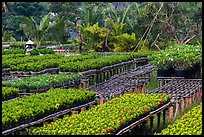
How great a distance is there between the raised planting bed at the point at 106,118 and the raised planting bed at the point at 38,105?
0.47m

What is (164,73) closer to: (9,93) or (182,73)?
(182,73)

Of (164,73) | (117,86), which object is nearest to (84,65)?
(117,86)

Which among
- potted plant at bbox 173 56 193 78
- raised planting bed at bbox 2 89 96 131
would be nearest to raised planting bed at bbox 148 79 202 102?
potted plant at bbox 173 56 193 78

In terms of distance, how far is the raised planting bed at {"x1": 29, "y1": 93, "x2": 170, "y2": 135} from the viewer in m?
7.48

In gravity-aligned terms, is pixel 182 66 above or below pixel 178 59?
below

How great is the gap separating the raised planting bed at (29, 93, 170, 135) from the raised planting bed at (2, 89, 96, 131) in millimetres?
467

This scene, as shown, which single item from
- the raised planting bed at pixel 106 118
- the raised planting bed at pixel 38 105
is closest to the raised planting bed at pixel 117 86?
the raised planting bed at pixel 38 105

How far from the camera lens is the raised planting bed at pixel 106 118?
24.5 ft

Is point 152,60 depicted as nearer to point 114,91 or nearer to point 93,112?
point 114,91

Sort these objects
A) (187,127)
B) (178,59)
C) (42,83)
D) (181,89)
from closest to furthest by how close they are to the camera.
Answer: (187,127) < (42,83) < (181,89) < (178,59)

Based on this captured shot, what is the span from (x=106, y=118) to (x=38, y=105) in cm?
181

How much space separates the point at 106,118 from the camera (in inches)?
323

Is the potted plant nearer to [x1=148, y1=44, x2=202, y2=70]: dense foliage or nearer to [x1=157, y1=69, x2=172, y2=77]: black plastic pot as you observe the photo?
[x1=148, y1=44, x2=202, y2=70]: dense foliage

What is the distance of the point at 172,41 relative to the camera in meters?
26.5
